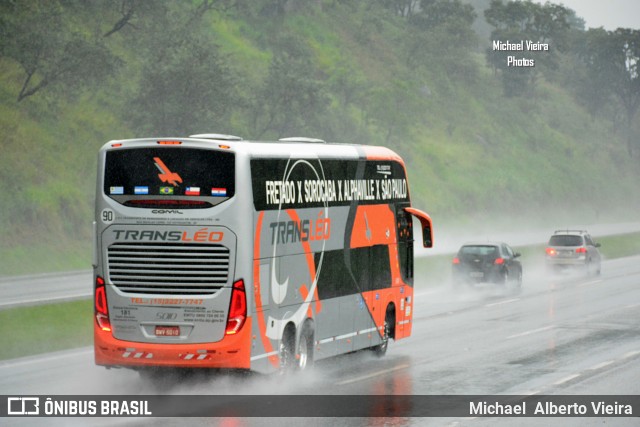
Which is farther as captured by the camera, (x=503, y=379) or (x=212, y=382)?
(x=503, y=379)

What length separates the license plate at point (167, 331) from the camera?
Answer: 16.6 m

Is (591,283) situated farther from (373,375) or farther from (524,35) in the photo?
(524,35)

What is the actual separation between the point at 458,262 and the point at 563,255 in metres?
10.0

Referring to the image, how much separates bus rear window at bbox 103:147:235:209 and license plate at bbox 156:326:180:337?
5.61ft

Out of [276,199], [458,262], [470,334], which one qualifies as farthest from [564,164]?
[276,199]

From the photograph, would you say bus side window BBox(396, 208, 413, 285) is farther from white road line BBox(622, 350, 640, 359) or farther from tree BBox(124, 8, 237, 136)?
tree BBox(124, 8, 237, 136)

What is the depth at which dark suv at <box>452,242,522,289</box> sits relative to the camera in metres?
39.3

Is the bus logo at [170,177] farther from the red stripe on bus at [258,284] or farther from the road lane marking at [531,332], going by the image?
the road lane marking at [531,332]

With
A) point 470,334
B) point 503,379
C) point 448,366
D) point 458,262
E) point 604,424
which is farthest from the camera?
point 458,262

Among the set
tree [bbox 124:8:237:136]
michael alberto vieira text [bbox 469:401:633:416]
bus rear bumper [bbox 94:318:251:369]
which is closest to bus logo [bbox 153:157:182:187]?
bus rear bumper [bbox 94:318:251:369]

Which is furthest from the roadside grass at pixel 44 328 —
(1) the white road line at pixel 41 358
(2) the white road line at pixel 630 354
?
(2) the white road line at pixel 630 354

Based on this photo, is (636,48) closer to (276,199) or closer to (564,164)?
(564,164)

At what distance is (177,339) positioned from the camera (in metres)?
16.6

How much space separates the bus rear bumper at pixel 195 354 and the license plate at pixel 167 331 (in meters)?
0.14
